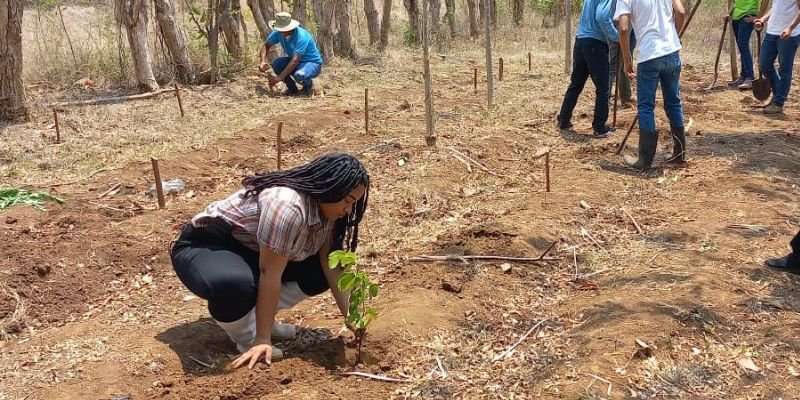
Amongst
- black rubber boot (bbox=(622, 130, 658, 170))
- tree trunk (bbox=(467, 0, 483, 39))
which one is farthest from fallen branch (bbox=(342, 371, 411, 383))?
tree trunk (bbox=(467, 0, 483, 39))

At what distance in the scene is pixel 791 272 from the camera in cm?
343

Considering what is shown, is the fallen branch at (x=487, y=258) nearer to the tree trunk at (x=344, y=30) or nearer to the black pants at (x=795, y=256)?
the black pants at (x=795, y=256)

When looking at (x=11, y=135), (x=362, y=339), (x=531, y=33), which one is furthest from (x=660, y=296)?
(x=531, y=33)

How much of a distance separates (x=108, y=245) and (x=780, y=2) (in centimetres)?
622

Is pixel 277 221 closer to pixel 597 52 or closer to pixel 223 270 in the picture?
pixel 223 270

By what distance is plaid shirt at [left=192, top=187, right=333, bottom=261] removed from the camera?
2570 millimetres

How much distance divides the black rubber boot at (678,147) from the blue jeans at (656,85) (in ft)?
0.19

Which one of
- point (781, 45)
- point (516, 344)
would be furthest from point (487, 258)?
point (781, 45)

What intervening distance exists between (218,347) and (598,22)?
448 cm

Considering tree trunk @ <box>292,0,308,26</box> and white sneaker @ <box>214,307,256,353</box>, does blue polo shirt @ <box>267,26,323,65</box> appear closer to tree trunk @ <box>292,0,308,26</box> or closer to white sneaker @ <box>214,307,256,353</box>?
tree trunk @ <box>292,0,308,26</box>

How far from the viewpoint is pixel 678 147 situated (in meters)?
5.45

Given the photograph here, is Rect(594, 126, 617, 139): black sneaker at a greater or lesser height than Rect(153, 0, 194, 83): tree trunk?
lesser

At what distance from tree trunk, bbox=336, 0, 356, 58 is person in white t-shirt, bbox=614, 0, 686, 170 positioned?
23.3 feet

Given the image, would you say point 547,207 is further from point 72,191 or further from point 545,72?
point 545,72
